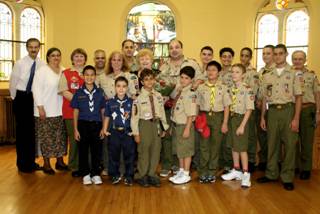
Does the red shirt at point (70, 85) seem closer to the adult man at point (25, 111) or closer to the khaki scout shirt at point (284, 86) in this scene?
the adult man at point (25, 111)

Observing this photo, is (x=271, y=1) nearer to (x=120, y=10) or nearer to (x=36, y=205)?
(x=120, y=10)

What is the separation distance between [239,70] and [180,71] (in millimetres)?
692

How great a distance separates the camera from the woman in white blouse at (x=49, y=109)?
446 centimetres

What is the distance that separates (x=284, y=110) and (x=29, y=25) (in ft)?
20.5

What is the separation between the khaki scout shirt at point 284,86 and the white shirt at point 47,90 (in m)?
2.61

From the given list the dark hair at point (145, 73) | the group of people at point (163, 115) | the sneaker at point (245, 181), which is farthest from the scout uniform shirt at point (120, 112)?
the sneaker at point (245, 181)

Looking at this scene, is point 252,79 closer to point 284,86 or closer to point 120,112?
point 284,86

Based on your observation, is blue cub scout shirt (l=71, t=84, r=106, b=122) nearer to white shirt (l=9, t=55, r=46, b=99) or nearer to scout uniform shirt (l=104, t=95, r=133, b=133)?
scout uniform shirt (l=104, t=95, r=133, b=133)

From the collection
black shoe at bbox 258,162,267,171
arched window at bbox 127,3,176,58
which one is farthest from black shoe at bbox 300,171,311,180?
arched window at bbox 127,3,176,58

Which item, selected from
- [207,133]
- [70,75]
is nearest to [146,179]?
[207,133]

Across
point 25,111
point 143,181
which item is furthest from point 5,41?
point 143,181

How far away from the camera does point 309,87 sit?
456 centimetres

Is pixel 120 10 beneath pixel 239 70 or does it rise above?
above

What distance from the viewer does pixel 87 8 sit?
822cm
